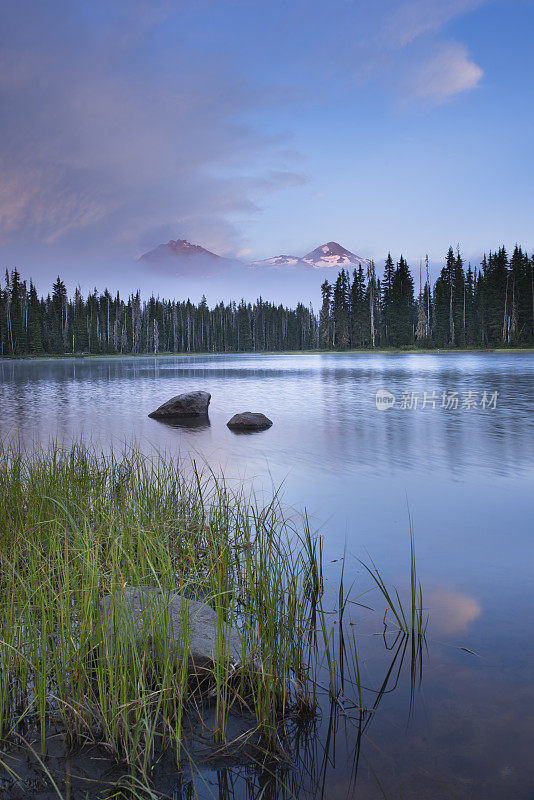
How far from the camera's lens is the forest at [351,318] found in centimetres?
8556

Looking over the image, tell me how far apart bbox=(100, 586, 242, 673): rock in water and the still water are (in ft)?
2.22

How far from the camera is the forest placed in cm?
8556

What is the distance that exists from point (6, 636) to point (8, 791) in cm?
83

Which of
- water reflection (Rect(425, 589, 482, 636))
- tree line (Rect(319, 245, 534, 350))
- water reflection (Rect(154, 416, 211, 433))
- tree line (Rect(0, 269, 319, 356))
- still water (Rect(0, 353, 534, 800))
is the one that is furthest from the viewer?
tree line (Rect(0, 269, 319, 356))

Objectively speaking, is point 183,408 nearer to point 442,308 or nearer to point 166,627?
point 166,627

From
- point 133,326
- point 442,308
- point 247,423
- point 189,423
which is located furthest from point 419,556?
point 133,326

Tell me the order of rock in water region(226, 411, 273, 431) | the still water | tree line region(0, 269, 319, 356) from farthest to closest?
tree line region(0, 269, 319, 356) → rock in water region(226, 411, 273, 431) → the still water

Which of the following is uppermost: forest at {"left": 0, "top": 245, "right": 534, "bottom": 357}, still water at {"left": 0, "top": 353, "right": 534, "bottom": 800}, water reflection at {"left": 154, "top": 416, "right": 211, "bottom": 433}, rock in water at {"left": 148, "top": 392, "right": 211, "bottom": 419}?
forest at {"left": 0, "top": 245, "right": 534, "bottom": 357}

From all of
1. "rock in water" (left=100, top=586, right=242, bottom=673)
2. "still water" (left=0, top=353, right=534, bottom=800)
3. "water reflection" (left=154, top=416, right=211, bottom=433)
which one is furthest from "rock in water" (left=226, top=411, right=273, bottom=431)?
"rock in water" (left=100, top=586, right=242, bottom=673)

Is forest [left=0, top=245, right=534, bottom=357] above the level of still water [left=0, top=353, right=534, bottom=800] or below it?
above

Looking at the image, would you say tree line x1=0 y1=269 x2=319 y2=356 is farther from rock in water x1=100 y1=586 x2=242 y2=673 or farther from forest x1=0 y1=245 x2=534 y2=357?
rock in water x1=100 y1=586 x2=242 y2=673

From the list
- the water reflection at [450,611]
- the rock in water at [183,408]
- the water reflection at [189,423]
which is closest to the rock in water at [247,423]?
the water reflection at [189,423]

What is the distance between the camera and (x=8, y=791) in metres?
2.82

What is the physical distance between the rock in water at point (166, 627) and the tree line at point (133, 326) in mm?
105018
